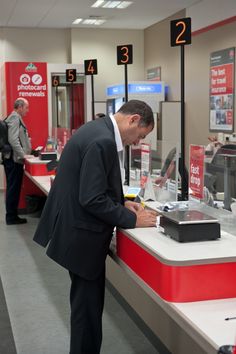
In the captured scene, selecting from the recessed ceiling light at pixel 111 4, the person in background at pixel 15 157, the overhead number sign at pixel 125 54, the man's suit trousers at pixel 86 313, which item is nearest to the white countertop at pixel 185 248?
the man's suit trousers at pixel 86 313

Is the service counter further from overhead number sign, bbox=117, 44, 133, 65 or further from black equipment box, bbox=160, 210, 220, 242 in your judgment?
overhead number sign, bbox=117, 44, 133, 65

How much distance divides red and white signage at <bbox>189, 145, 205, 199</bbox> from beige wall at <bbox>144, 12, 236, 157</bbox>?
16.2ft

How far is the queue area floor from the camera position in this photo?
3.29m

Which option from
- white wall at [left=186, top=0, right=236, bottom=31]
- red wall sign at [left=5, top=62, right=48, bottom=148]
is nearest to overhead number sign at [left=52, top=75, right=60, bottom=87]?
red wall sign at [left=5, top=62, right=48, bottom=148]

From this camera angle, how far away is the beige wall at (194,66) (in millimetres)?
7898

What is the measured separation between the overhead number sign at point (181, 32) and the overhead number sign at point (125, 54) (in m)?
1.16

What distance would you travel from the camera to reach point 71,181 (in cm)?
248

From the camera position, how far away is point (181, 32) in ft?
10.9

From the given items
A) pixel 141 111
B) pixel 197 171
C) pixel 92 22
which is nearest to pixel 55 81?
pixel 92 22

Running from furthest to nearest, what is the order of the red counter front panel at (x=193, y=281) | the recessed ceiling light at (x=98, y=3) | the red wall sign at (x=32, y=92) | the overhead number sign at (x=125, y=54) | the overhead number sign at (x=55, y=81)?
the red wall sign at (x=32, y=92) → the overhead number sign at (x=55, y=81) → the recessed ceiling light at (x=98, y=3) → the overhead number sign at (x=125, y=54) → the red counter front panel at (x=193, y=281)

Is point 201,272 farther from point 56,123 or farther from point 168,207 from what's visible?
point 56,123

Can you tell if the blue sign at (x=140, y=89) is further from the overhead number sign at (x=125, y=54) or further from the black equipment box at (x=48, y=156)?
the overhead number sign at (x=125, y=54)

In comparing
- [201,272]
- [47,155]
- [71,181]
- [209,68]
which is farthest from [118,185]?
[209,68]

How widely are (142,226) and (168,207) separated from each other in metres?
0.30
